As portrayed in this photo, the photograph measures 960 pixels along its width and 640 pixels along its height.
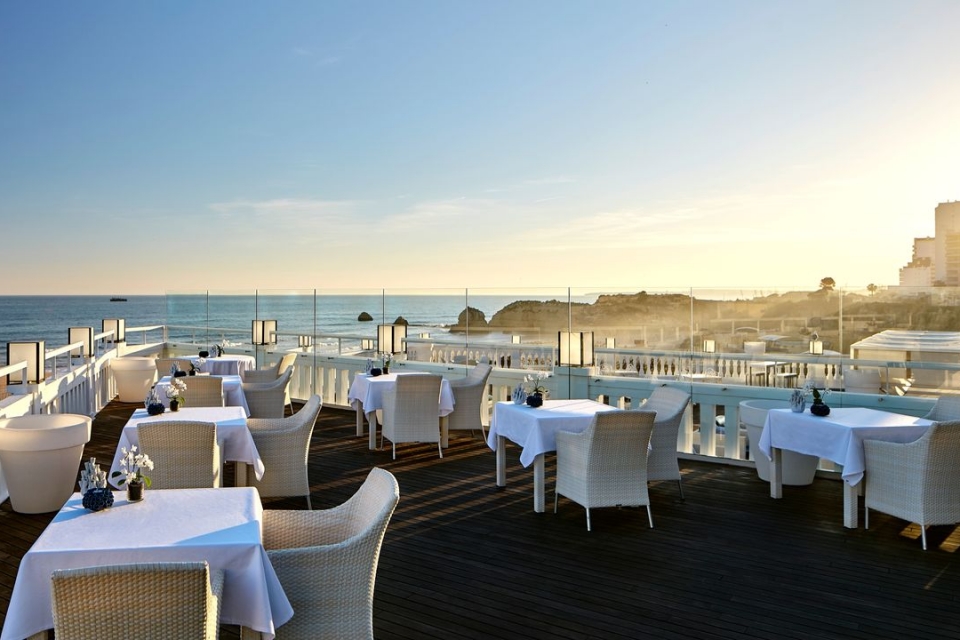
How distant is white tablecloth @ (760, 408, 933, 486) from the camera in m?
5.02

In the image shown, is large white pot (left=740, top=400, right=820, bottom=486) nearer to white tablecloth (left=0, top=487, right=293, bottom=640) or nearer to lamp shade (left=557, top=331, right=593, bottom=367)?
lamp shade (left=557, top=331, right=593, bottom=367)

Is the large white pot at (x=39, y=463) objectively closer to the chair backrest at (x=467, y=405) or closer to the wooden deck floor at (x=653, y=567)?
the wooden deck floor at (x=653, y=567)

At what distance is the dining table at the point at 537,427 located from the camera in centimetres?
536

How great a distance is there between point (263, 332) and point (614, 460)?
8808mm

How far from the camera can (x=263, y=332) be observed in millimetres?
12125

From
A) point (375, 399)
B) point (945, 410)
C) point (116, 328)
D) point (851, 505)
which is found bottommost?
point (851, 505)

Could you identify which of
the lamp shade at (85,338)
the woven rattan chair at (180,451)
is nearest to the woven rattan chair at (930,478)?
the woven rattan chair at (180,451)

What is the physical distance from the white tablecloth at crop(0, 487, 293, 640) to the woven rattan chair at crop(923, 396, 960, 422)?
5652mm

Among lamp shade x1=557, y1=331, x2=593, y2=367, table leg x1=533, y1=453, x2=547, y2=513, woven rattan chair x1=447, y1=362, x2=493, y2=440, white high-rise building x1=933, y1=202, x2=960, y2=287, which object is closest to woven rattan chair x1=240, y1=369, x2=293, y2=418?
woven rattan chair x1=447, y1=362, x2=493, y2=440

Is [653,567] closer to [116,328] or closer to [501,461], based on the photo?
[501,461]

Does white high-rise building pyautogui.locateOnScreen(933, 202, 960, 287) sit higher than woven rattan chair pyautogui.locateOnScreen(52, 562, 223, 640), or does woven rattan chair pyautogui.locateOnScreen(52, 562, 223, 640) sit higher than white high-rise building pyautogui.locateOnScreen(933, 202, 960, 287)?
white high-rise building pyautogui.locateOnScreen(933, 202, 960, 287)

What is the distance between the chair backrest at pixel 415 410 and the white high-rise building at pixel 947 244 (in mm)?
6436

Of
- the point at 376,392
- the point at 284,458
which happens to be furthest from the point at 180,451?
the point at 376,392

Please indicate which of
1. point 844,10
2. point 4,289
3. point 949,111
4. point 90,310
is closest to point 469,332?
point 844,10
